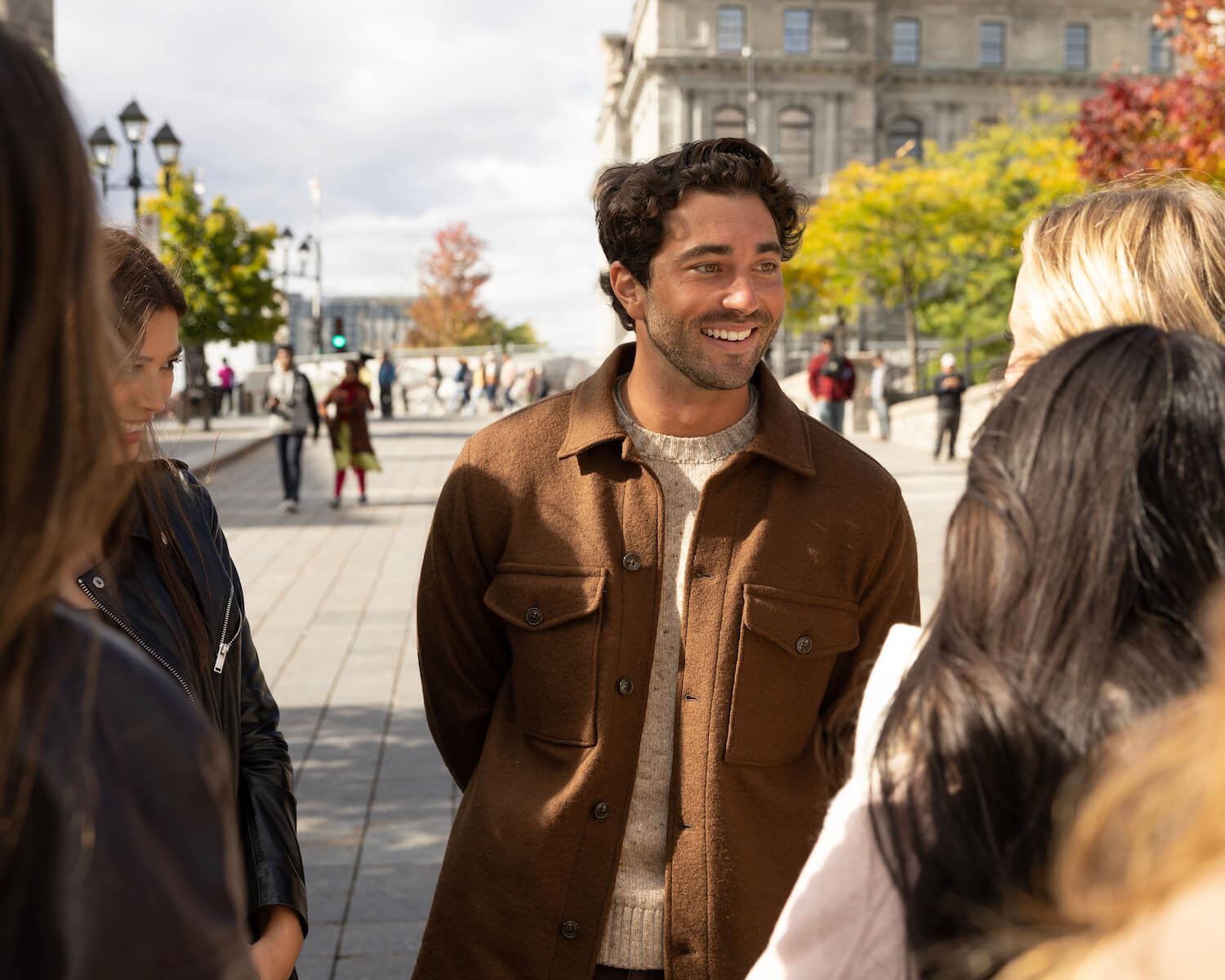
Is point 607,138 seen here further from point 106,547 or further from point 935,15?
point 106,547

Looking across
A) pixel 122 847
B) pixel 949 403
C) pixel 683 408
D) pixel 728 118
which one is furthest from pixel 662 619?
pixel 728 118

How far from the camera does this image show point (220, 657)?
2180 mm

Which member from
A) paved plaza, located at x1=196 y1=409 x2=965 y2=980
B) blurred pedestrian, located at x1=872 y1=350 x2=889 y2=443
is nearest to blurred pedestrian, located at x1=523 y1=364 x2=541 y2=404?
blurred pedestrian, located at x1=872 y1=350 x2=889 y2=443

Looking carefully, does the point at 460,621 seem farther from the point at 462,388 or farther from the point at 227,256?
the point at 462,388

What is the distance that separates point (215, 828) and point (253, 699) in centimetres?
142

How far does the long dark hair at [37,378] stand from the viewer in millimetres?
896

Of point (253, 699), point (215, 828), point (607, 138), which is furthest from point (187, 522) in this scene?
point (607, 138)

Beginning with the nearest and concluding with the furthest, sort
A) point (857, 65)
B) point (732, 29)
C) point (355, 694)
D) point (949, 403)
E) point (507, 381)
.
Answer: point (355, 694) < point (949, 403) < point (507, 381) < point (857, 65) < point (732, 29)

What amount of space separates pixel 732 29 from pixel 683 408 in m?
64.6

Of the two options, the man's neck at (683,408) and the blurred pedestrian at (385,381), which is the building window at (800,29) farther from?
the man's neck at (683,408)

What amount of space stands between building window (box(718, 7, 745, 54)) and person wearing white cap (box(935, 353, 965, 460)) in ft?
147

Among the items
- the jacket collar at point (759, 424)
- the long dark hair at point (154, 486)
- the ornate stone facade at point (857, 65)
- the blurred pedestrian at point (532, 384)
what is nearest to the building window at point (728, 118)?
the ornate stone facade at point (857, 65)

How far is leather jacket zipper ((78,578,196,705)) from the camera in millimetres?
2029

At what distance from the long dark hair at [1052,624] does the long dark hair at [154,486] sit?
1.33 meters
